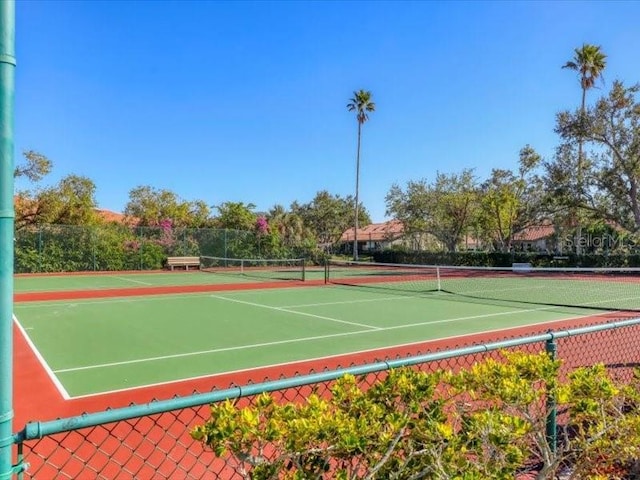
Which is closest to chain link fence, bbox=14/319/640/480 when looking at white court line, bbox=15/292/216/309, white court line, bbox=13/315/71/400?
white court line, bbox=13/315/71/400

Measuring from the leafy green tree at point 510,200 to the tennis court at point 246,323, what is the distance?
21963 mm

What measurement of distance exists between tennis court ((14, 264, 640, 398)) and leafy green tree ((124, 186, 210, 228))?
88.9 feet

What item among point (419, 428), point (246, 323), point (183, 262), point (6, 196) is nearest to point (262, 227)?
point (183, 262)

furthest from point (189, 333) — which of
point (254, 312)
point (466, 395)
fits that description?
point (466, 395)

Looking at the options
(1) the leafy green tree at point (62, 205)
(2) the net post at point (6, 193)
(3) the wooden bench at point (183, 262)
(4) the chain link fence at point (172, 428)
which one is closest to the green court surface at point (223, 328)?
(4) the chain link fence at point (172, 428)

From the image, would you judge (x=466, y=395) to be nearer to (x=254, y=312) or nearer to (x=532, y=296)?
(x=254, y=312)

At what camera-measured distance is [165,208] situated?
5166 centimetres

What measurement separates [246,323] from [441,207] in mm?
36703

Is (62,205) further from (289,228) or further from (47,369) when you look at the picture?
(47,369)

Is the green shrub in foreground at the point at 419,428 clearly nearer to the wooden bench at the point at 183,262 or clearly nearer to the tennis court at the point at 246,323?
the tennis court at the point at 246,323

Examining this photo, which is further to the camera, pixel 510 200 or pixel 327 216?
pixel 327 216

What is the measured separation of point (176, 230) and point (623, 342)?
3086 centimetres

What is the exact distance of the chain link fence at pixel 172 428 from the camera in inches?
98.7

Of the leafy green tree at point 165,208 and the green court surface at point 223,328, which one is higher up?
the leafy green tree at point 165,208
